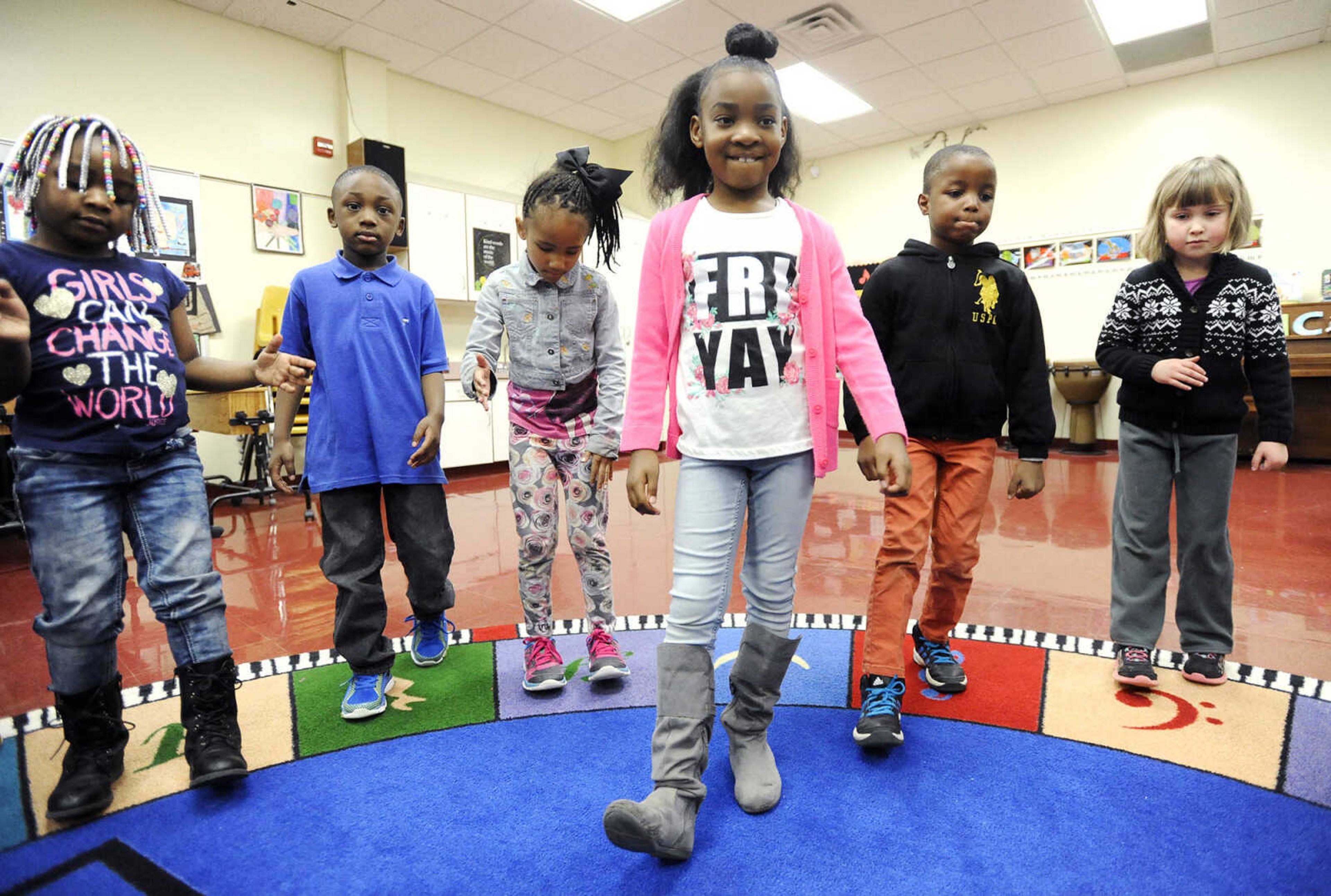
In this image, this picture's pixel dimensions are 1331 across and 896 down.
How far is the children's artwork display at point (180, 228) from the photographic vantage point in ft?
15.3

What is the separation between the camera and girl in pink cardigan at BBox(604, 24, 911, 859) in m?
1.17

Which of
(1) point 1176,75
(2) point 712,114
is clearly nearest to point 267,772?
(2) point 712,114

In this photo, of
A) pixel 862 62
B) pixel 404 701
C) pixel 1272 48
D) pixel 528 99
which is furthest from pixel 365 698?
pixel 1272 48

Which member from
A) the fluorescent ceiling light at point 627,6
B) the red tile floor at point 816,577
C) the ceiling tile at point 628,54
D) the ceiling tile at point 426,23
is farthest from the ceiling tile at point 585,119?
the red tile floor at point 816,577

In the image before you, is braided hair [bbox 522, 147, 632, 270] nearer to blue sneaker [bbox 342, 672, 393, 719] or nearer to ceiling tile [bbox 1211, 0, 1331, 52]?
blue sneaker [bbox 342, 672, 393, 719]

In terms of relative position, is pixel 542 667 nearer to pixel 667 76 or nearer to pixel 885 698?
pixel 885 698

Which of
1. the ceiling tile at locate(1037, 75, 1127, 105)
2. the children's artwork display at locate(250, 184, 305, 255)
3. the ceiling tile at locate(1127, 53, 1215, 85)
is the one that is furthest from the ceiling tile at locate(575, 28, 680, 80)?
the ceiling tile at locate(1127, 53, 1215, 85)

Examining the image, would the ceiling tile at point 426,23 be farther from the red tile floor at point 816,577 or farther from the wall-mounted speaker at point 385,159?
the red tile floor at point 816,577

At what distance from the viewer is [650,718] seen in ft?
5.03

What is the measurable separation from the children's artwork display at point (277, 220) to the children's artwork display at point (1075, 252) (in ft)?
21.5

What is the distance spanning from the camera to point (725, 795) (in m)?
1.26

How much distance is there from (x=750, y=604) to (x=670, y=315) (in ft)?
1.71

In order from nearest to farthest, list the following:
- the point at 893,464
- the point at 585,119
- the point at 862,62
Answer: the point at 893,464, the point at 862,62, the point at 585,119

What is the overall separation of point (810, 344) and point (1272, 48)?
6877 mm
